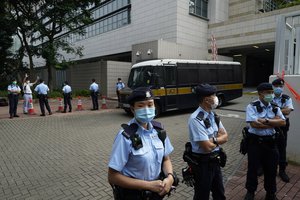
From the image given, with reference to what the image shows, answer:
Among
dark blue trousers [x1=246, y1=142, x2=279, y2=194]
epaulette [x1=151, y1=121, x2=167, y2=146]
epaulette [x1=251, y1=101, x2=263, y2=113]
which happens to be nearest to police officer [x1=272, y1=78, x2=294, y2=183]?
dark blue trousers [x1=246, y1=142, x2=279, y2=194]

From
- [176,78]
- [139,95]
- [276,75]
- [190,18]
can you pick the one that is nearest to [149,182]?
[139,95]

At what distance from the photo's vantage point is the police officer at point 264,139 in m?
3.58

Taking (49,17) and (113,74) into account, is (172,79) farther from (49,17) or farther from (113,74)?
(49,17)

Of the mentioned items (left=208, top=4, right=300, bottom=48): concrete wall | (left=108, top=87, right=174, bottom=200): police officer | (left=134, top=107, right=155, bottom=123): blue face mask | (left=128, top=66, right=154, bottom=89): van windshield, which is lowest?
(left=108, top=87, right=174, bottom=200): police officer

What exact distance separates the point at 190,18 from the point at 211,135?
76.9ft

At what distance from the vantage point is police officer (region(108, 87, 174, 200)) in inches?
80.5

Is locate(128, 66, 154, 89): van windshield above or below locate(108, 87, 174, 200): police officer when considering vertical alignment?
above

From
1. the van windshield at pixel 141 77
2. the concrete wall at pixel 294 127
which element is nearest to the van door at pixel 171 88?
the van windshield at pixel 141 77

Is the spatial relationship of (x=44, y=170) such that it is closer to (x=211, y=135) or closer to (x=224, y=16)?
(x=211, y=135)

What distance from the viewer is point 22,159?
5.86 meters

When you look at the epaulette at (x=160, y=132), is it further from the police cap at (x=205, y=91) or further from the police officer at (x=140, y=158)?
the police cap at (x=205, y=91)

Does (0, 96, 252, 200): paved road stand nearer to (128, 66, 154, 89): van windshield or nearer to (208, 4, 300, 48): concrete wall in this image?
(128, 66, 154, 89): van windshield

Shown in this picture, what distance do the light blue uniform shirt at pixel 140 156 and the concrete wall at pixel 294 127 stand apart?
169 inches

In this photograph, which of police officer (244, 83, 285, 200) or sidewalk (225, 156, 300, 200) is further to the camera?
sidewalk (225, 156, 300, 200)
